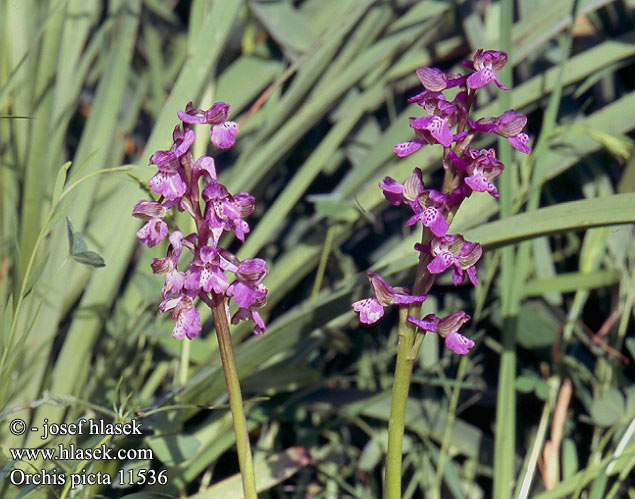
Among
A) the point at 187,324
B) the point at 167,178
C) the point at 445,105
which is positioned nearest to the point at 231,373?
the point at 187,324

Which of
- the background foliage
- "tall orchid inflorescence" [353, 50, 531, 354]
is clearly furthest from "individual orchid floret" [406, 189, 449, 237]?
the background foliage

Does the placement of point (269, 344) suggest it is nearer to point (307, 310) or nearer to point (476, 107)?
point (307, 310)

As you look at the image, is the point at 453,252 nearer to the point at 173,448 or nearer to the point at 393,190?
the point at 393,190

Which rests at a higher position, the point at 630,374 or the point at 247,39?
the point at 247,39

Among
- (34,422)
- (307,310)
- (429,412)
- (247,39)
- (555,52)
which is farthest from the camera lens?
(247,39)

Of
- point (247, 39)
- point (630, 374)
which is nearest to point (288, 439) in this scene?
point (630, 374)

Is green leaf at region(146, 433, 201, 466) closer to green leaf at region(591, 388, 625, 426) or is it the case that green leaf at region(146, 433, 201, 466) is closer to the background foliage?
the background foliage
